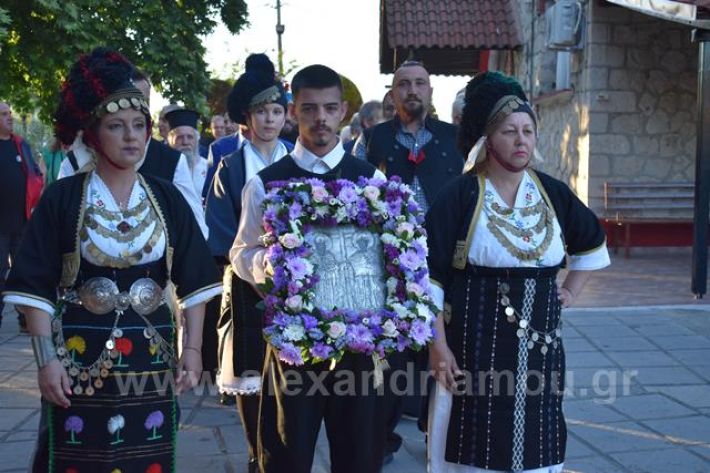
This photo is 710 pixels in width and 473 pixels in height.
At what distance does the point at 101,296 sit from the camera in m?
3.23

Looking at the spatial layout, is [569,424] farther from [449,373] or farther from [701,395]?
[449,373]

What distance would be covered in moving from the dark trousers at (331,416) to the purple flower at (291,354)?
16cm

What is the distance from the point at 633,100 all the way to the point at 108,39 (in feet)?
34.2

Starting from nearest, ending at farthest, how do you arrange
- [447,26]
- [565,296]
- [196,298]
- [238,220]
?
[196,298] < [565,296] < [238,220] < [447,26]

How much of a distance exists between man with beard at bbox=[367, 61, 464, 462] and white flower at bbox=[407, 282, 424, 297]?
1937 mm

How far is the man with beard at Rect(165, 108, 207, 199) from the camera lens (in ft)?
21.9

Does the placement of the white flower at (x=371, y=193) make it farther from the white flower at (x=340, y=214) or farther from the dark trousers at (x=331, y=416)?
the dark trousers at (x=331, y=416)

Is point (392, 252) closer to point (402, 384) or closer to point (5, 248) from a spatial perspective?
point (402, 384)

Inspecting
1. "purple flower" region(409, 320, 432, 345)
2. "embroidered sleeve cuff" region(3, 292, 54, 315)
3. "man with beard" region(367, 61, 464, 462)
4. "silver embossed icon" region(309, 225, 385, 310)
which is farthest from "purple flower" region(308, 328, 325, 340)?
"man with beard" region(367, 61, 464, 462)

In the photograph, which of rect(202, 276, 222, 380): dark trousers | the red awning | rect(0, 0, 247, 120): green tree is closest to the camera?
rect(202, 276, 222, 380): dark trousers

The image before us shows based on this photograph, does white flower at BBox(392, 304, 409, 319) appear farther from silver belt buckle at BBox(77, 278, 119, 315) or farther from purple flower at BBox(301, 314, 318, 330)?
silver belt buckle at BBox(77, 278, 119, 315)

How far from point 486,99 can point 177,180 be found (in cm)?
167

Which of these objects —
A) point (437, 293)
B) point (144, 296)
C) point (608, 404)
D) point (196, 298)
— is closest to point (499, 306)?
point (437, 293)

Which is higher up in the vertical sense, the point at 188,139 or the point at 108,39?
the point at 108,39
